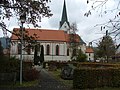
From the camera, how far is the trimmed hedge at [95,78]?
2066cm

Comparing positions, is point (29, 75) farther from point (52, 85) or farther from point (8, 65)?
point (52, 85)

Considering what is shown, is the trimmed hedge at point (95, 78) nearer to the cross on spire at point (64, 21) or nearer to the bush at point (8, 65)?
the bush at point (8, 65)

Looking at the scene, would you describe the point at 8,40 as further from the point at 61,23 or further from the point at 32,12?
the point at 61,23

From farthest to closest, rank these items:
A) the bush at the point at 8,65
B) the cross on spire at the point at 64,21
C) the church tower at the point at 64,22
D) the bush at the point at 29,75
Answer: the cross on spire at the point at 64,21 < the church tower at the point at 64,22 < the bush at the point at 29,75 < the bush at the point at 8,65

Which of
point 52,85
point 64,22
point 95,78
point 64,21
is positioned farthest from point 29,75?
point 64,22

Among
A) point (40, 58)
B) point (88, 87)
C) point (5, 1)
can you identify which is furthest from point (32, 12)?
point (40, 58)

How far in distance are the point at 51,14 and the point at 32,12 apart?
1.70 metres

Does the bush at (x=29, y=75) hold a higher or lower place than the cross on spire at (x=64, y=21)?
lower

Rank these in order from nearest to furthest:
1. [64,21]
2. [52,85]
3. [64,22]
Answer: [52,85] → [64,21] → [64,22]

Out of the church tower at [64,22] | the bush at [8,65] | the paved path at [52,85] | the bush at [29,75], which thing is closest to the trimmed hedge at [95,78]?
the paved path at [52,85]

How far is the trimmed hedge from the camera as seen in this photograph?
67.8 ft

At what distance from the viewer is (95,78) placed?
21000mm

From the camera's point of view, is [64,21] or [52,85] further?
[64,21]

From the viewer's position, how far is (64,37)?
106938 millimetres
